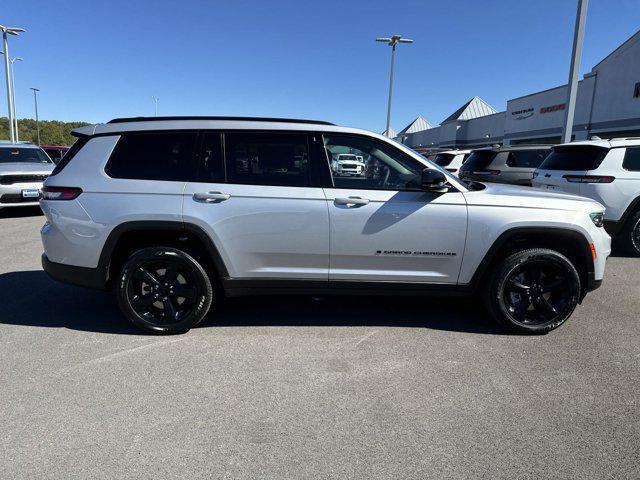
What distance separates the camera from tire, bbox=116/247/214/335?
12.1ft

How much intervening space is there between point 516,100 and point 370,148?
36.0m

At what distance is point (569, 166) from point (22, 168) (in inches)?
447

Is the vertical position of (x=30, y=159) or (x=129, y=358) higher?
(x=30, y=159)

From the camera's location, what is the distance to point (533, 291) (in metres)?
3.88

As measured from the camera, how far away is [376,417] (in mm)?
2643

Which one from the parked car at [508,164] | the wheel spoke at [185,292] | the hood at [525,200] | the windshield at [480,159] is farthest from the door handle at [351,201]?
the windshield at [480,159]

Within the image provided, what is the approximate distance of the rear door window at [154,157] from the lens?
369 cm

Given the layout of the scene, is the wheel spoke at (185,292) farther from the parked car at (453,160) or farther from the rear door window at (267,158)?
the parked car at (453,160)

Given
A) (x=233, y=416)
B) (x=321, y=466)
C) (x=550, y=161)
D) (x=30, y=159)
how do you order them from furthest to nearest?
(x=30, y=159) → (x=550, y=161) → (x=233, y=416) → (x=321, y=466)

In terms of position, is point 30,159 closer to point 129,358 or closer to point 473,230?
point 129,358

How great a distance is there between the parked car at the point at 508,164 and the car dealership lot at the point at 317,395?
23.2 feet

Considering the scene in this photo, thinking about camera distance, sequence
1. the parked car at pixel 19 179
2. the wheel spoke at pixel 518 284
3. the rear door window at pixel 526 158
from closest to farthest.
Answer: the wheel spoke at pixel 518 284
the parked car at pixel 19 179
the rear door window at pixel 526 158

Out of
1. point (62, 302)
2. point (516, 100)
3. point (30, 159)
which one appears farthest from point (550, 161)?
point (516, 100)

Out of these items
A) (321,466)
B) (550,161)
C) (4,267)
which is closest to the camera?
(321,466)
